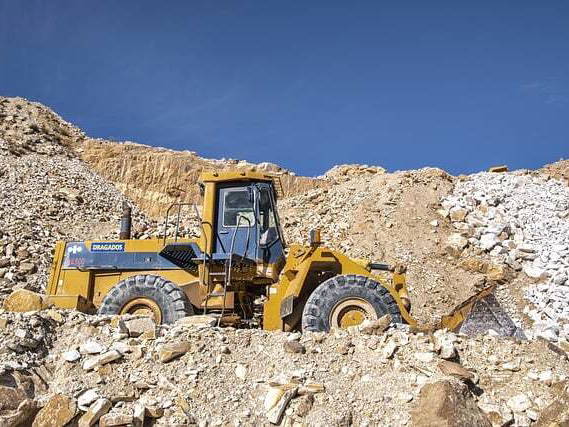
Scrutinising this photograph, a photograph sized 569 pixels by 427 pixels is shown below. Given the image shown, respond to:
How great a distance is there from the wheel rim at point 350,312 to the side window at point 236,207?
1.90 meters

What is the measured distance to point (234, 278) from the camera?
771 cm

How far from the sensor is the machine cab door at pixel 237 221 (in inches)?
307

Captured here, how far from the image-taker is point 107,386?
5.18 metres

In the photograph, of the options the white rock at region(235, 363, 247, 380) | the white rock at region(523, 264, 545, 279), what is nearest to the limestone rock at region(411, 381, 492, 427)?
the white rock at region(235, 363, 247, 380)

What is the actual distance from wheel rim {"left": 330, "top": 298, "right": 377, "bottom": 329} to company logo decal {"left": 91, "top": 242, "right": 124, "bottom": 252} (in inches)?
139

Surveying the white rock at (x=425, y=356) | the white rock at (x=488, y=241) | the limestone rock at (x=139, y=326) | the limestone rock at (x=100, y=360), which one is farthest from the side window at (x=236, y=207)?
the white rock at (x=488, y=241)

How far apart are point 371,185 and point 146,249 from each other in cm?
1497

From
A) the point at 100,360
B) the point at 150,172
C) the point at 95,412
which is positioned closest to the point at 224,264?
the point at 100,360

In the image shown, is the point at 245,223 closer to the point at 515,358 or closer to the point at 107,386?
the point at 107,386

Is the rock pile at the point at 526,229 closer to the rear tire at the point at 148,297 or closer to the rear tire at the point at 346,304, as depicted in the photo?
the rear tire at the point at 346,304

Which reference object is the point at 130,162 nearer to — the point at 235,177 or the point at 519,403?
the point at 235,177

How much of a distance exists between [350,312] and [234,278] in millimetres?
1831

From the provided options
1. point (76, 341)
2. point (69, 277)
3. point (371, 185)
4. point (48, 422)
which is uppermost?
point (371, 185)

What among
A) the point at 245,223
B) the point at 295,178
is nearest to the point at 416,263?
the point at 245,223
